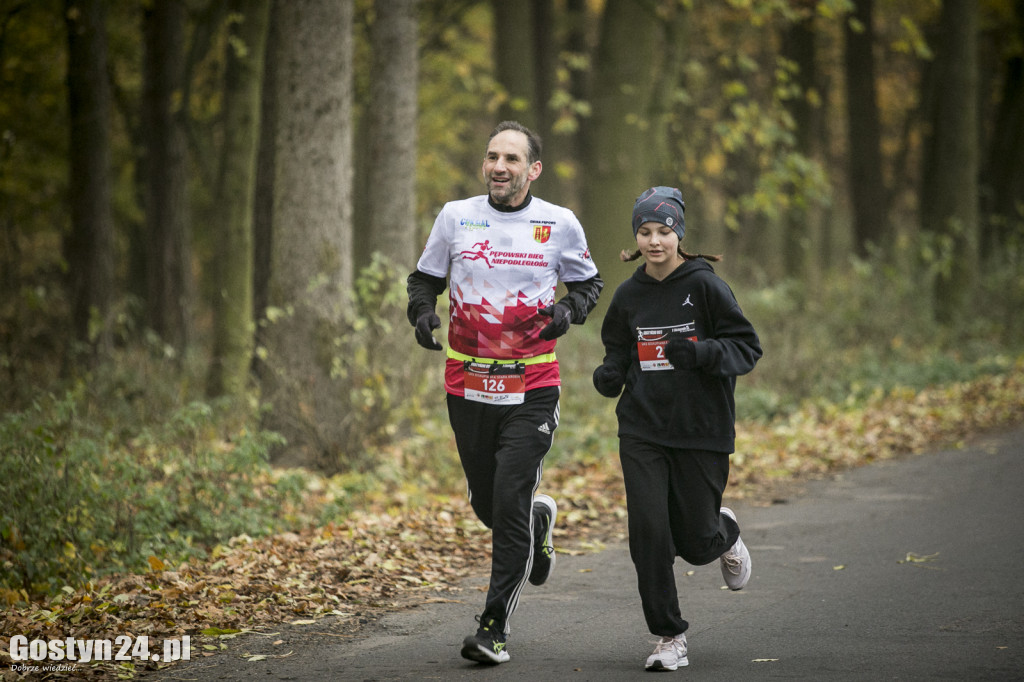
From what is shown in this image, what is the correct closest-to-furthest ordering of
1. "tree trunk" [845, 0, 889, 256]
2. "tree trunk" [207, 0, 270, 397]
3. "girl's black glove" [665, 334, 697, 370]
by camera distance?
1. "girl's black glove" [665, 334, 697, 370]
2. "tree trunk" [207, 0, 270, 397]
3. "tree trunk" [845, 0, 889, 256]

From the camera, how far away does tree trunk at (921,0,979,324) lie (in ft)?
59.6

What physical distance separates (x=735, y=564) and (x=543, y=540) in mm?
947

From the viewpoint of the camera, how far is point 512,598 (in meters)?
5.08

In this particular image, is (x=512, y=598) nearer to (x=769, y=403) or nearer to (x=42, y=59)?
(x=769, y=403)

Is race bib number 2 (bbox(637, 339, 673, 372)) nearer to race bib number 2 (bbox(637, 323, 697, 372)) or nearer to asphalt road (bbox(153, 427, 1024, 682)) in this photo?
race bib number 2 (bbox(637, 323, 697, 372))

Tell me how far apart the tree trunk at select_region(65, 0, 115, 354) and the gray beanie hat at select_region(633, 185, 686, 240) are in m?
10.5

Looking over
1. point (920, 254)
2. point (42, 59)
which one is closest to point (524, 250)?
point (920, 254)

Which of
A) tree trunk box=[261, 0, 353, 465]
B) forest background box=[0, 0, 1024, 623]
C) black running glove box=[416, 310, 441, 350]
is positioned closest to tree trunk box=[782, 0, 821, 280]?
forest background box=[0, 0, 1024, 623]

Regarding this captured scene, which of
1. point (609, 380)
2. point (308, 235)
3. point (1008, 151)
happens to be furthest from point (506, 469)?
point (1008, 151)

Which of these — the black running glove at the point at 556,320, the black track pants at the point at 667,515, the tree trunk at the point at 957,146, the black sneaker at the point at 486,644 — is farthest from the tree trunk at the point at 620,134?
the black sneaker at the point at 486,644

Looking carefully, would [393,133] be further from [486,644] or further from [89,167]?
[486,644]

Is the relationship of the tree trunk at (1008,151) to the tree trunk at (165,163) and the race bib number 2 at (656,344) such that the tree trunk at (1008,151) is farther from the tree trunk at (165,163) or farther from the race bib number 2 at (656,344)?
the race bib number 2 at (656,344)

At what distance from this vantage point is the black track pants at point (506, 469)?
5121 millimetres

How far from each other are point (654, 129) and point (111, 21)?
1072cm
